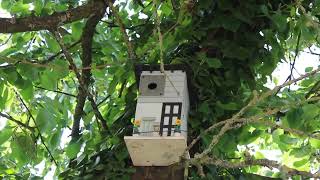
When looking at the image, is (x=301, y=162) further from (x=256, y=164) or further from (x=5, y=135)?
(x=5, y=135)

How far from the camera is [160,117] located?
1.73 meters

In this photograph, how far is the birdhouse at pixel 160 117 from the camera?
167 cm

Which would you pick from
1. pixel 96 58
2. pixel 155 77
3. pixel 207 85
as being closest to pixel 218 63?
pixel 207 85

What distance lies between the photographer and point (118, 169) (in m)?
1.84

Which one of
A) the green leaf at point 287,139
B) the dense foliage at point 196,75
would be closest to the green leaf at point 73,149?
the dense foliage at point 196,75

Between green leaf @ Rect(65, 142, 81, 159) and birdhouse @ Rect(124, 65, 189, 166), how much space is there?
0.42 m

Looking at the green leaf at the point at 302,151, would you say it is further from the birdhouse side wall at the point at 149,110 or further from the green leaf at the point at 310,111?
the birdhouse side wall at the point at 149,110

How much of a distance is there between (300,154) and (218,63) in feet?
1.66

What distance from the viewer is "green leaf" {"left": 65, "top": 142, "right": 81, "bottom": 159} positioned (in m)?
2.14

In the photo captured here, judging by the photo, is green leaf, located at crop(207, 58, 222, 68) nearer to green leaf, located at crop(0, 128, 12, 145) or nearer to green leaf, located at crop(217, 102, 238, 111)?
green leaf, located at crop(217, 102, 238, 111)

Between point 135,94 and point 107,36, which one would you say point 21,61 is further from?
point 107,36

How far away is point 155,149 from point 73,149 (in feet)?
1.86

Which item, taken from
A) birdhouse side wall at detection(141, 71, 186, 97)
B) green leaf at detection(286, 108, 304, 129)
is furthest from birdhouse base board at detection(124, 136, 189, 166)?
green leaf at detection(286, 108, 304, 129)

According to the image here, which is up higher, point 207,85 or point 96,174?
point 207,85
